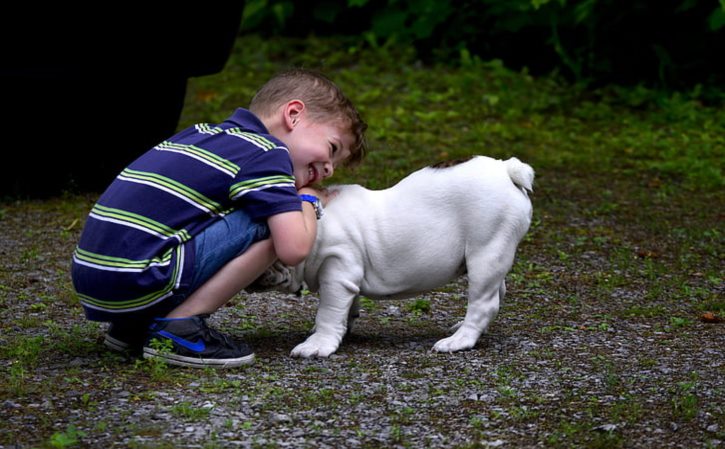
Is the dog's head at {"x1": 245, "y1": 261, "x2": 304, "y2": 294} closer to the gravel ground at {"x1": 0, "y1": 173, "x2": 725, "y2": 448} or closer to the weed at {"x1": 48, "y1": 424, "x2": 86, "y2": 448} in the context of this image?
the gravel ground at {"x1": 0, "y1": 173, "x2": 725, "y2": 448}

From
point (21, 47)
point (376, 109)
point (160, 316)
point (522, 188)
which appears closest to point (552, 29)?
point (376, 109)

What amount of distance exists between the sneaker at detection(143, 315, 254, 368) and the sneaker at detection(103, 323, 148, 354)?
14cm

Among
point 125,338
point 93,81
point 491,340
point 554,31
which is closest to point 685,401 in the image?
A: point 491,340

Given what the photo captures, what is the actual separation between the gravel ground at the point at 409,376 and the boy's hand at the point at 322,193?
0.52 m

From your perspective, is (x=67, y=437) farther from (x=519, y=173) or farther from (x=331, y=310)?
(x=519, y=173)

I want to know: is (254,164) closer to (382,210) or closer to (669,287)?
(382,210)

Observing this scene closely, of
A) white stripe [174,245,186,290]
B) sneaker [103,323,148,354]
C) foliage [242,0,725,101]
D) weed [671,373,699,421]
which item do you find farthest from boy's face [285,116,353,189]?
foliage [242,0,725,101]

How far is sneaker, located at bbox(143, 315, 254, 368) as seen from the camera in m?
3.46

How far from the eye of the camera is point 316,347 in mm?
3664

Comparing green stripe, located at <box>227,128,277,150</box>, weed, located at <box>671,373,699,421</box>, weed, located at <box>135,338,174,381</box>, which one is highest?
green stripe, located at <box>227,128,277,150</box>

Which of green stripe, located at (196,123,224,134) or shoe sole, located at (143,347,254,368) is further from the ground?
green stripe, located at (196,123,224,134)

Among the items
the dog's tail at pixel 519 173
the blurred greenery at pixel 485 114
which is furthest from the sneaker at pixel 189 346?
the blurred greenery at pixel 485 114

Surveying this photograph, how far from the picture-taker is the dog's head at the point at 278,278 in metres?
3.68

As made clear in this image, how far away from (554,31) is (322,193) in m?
6.17
